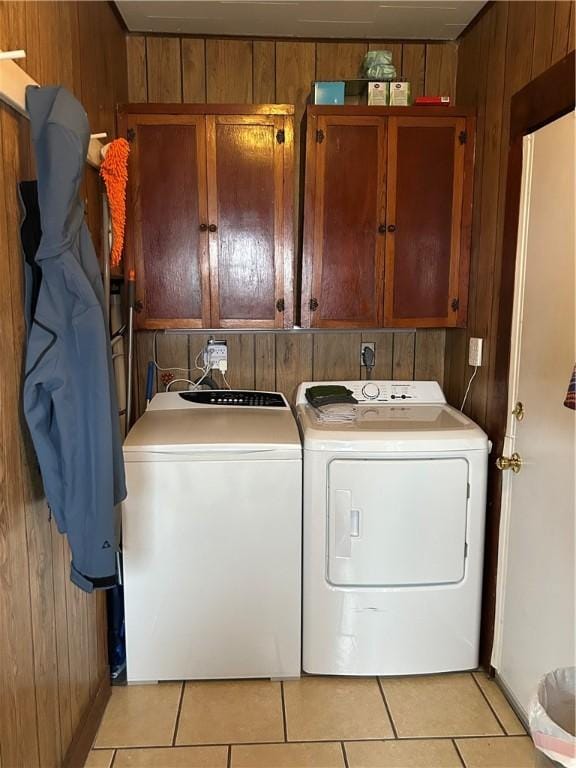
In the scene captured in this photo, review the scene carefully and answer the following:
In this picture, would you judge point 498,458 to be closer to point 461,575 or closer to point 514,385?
point 514,385

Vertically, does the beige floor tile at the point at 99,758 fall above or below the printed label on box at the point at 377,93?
below

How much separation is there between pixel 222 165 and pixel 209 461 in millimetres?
1141

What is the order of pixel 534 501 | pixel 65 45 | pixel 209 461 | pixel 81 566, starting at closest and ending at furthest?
pixel 81 566 → pixel 65 45 → pixel 534 501 → pixel 209 461

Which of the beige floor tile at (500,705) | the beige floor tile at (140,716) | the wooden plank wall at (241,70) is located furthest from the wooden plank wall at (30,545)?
the beige floor tile at (500,705)

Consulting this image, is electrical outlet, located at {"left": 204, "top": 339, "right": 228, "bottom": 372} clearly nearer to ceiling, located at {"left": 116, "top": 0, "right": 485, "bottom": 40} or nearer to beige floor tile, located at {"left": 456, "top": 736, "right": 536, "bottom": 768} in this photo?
ceiling, located at {"left": 116, "top": 0, "right": 485, "bottom": 40}

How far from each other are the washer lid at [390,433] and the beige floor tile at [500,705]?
35.0 inches

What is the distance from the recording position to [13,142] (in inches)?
57.1

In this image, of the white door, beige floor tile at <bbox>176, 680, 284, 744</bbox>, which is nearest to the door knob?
the white door

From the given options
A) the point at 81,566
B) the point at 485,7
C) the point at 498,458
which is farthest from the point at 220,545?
the point at 485,7

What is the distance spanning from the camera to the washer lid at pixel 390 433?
2.14m

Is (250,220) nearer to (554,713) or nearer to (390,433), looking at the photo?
(390,433)

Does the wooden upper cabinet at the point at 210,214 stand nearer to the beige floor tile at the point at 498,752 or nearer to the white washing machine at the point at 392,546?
the white washing machine at the point at 392,546

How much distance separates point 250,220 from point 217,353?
0.64m

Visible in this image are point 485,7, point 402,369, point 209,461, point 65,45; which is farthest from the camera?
point 402,369
